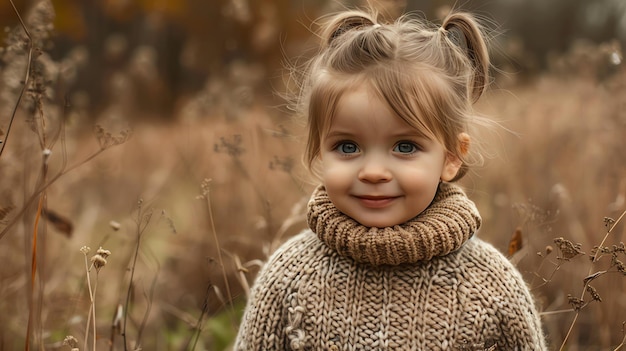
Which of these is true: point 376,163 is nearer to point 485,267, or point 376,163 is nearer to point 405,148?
point 405,148

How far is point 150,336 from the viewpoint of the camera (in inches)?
117

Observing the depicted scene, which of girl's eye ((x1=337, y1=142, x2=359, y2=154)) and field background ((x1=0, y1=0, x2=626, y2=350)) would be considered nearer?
girl's eye ((x1=337, y1=142, x2=359, y2=154))

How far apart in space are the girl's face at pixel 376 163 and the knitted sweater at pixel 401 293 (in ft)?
0.16

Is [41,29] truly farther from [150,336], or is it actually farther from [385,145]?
[150,336]

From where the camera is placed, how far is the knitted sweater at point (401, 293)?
178 cm

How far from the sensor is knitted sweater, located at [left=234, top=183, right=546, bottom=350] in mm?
1776

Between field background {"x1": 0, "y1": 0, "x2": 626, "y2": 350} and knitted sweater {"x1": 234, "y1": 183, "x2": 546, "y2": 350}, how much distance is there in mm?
152

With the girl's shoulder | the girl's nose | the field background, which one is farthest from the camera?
Result: the field background

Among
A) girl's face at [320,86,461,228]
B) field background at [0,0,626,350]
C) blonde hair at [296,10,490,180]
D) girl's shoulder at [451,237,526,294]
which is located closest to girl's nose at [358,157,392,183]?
girl's face at [320,86,461,228]

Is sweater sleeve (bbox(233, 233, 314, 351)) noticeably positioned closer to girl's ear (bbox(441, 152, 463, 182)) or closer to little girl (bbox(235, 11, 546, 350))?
little girl (bbox(235, 11, 546, 350))

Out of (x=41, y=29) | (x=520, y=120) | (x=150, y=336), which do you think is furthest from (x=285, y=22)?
(x=41, y=29)

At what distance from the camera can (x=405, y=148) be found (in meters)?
1.78

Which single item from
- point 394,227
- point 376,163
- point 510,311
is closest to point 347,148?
point 376,163

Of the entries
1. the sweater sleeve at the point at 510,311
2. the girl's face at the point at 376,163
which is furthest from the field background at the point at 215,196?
the girl's face at the point at 376,163
